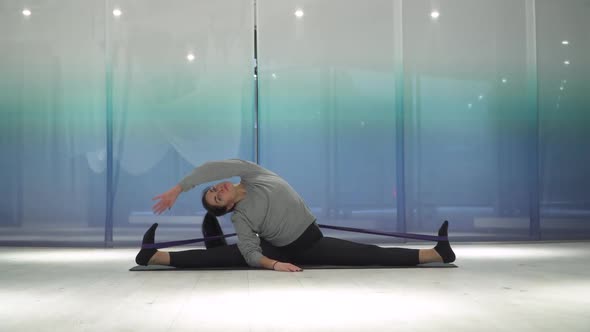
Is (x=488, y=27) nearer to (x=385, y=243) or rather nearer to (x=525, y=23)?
(x=525, y=23)

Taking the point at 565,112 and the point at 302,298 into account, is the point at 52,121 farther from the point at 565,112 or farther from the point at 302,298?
the point at 565,112

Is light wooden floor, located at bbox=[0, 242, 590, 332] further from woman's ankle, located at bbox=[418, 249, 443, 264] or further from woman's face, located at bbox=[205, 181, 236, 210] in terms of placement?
woman's face, located at bbox=[205, 181, 236, 210]

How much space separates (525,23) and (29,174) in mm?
4726

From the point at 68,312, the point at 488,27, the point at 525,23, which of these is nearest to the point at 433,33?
the point at 488,27

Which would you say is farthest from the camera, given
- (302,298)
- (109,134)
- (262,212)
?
(109,134)

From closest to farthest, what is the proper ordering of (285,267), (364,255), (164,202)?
(164,202)
(285,267)
(364,255)

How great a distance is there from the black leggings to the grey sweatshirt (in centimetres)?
7

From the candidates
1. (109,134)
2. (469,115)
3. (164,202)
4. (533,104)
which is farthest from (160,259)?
(533,104)

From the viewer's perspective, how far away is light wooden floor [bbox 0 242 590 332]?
204cm

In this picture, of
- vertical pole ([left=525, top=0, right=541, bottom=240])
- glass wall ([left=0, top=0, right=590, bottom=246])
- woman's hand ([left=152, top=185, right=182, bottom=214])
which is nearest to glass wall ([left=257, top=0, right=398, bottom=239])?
glass wall ([left=0, top=0, right=590, bottom=246])

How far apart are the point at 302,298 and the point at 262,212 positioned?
3.33 feet

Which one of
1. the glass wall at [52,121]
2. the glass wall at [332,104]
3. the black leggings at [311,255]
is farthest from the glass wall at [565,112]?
the glass wall at [52,121]

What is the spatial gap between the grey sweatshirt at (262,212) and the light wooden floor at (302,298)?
0.19m

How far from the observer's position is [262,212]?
3.53 meters
